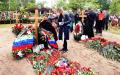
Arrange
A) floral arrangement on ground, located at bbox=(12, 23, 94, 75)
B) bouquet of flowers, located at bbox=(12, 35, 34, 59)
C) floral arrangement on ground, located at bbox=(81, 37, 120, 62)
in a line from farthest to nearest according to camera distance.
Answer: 1. floral arrangement on ground, located at bbox=(81, 37, 120, 62)
2. bouquet of flowers, located at bbox=(12, 35, 34, 59)
3. floral arrangement on ground, located at bbox=(12, 23, 94, 75)

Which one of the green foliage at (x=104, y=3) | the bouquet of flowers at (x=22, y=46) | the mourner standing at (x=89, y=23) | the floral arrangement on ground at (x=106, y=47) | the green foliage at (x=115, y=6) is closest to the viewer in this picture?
the bouquet of flowers at (x=22, y=46)

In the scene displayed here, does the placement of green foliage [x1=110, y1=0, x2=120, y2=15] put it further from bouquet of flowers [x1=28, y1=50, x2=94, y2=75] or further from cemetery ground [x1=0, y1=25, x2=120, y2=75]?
bouquet of flowers [x1=28, y1=50, x2=94, y2=75]

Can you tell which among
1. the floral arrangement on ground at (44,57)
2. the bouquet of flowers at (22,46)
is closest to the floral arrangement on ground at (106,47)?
the floral arrangement on ground at (44,57)

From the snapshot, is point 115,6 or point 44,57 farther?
point 115,6

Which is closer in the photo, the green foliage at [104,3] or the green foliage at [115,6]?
the green foliage at [115,6]

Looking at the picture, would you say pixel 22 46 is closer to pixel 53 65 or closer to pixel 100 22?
pixel 53 65

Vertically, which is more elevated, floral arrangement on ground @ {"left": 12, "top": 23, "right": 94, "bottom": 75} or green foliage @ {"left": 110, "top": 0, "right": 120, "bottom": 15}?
floral arrangement on ground @ {"left": 12, "top": 23, "right": 94, "bottom": 75}

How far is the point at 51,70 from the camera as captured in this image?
392 inches

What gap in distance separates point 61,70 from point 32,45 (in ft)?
11.9

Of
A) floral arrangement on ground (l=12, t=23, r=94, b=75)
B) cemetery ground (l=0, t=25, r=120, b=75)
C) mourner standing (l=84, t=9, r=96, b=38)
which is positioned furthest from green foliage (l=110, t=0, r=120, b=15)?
floral arrangement on ground (l=12, t=23, r=94, b=75)

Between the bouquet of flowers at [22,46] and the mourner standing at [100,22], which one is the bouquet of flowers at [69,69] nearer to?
the bouquet of flowers at [22,46]

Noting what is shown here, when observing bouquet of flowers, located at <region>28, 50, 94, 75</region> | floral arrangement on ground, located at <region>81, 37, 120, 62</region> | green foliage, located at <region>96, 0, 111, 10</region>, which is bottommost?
green foliage, located at <region>96, 0, 111, 10</region>

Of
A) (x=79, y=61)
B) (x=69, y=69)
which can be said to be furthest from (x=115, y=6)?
(x=69, y=69)

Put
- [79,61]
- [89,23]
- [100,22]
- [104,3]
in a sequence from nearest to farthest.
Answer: [79,61]
[89,23]
[100,22]
[104,3]
